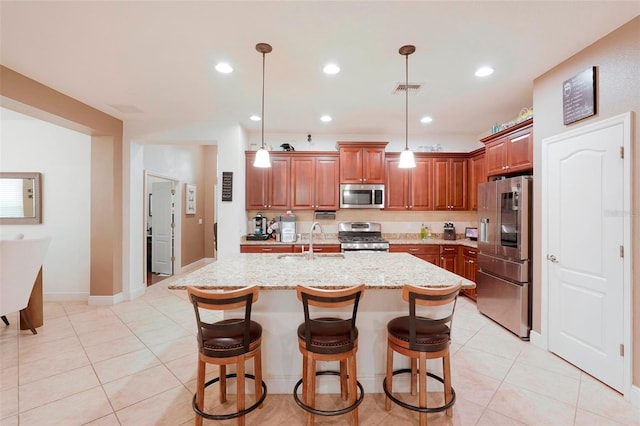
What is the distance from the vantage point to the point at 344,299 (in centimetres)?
168

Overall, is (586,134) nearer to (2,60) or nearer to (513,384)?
(513,384)

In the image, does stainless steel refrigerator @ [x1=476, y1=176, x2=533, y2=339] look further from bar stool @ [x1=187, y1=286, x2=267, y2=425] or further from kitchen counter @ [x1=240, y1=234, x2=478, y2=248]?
bar stool @ [x1=187, y1=286, x2=267, y2=425]

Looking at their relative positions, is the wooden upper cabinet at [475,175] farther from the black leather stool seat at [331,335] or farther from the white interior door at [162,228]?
the white interior door at [162,228]

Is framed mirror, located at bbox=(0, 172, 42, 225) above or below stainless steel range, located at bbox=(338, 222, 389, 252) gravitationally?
above

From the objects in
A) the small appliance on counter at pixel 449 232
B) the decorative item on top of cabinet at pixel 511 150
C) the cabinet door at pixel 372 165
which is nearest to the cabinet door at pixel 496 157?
the decorative item on top of cabinet at pixel 511 150

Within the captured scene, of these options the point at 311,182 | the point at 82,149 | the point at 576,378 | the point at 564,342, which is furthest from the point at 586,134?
the point at 82,149

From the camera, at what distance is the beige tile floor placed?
1930 mm

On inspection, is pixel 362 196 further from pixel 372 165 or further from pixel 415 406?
pixel 415 406

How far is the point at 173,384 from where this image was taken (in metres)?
2.30

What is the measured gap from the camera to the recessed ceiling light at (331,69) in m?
2.75

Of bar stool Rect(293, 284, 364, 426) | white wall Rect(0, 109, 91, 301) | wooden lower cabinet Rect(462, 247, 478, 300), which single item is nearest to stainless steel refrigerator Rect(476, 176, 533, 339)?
wooden lower cabinet Rect(462, 247, 478, 300)

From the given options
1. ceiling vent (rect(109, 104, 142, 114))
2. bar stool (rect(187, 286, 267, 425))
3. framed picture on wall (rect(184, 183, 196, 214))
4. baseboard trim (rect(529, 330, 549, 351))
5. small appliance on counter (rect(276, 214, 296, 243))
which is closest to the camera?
bar stool (rect(187, 286, 267, 425))

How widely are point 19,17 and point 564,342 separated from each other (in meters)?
5.29

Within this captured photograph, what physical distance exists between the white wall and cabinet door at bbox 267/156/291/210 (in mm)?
2731
